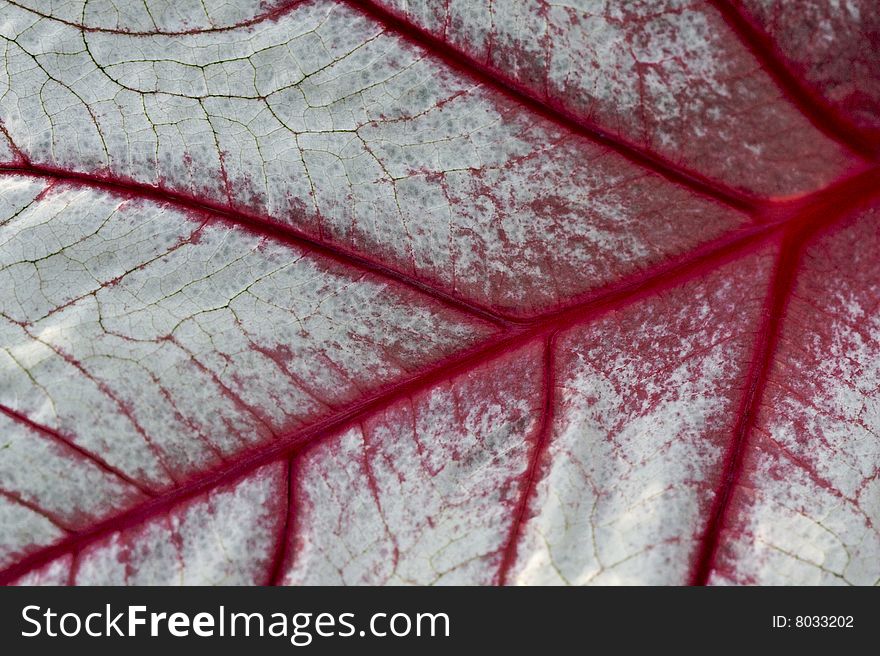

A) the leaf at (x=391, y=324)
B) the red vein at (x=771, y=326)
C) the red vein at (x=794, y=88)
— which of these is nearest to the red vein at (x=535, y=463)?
the leaf at (x=391, y=324)

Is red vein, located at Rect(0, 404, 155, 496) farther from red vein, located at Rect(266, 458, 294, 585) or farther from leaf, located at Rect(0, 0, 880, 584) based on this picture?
red vein, located at Rect(266, 458, 294, 585)

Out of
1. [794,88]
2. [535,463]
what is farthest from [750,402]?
[794,88]

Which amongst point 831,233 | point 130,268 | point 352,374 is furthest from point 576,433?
point 130,268

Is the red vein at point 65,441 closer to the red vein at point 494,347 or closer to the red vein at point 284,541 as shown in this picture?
the red vein at point 494,347

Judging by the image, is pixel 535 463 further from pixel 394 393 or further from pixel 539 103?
pixel 539 103

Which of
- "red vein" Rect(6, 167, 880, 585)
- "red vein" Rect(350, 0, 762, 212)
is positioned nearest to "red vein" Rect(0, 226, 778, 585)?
"red vein" Rect(6, 167, 880, 585)

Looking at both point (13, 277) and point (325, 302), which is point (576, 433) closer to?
point (325, 302)

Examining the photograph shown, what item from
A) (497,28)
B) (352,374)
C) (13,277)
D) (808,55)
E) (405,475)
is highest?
(497,28)
